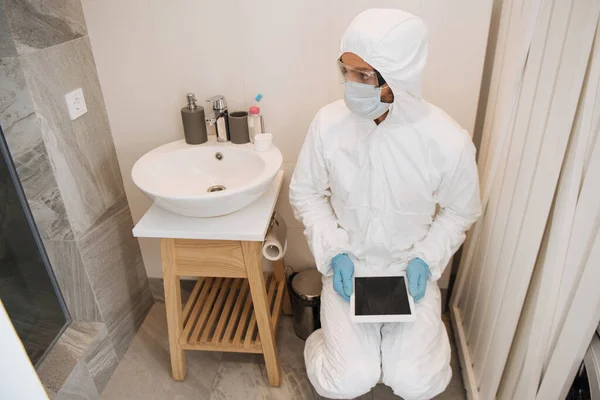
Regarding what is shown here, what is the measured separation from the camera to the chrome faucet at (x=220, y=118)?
1720 mm

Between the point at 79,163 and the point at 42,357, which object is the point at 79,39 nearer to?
the point at 79,163

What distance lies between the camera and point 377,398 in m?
1.77

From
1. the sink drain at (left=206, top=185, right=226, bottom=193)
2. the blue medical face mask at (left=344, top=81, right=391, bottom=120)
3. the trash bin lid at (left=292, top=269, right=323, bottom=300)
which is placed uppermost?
the blue medical face mask at (left=344, top=81, right=391, bottom=120)

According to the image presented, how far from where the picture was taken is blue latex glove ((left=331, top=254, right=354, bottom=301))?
152 centimetres

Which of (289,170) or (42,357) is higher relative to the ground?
(289,170)

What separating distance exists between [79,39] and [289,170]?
88 centimetres

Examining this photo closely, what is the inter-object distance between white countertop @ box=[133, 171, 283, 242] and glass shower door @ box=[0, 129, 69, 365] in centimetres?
38

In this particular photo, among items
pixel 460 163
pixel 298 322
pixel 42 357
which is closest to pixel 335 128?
pixel 460 163

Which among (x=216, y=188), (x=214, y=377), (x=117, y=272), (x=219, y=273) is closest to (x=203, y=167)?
(x=216, y=188)

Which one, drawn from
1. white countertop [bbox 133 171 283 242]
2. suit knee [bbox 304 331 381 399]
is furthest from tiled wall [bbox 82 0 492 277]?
suit knee [bbox 304 331 381 399]

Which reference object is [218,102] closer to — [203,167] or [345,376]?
[203,167]

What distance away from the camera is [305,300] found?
1904mm

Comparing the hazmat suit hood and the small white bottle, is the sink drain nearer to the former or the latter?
the small white bottle

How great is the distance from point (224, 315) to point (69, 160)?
0.82 meters
